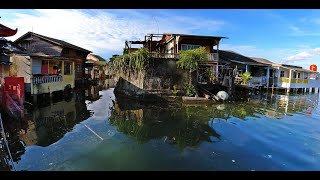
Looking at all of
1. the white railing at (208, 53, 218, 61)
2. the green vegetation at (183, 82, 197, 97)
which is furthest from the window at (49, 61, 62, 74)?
the white railing at (208, 53, 218, 61)

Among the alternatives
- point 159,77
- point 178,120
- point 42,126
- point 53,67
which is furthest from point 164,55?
point 42,126

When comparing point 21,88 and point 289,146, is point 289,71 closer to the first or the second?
point 289,146

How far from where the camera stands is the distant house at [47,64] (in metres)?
15.1

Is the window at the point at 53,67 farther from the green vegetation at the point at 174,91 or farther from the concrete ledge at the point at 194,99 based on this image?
the concrete ledge at the point at 194,99

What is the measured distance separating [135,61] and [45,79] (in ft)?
23.3

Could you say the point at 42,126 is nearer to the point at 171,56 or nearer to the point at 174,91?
the point at 174,91

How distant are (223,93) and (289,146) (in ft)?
35.6

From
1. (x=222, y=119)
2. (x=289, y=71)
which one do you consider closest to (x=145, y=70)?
(x=222, y=119)

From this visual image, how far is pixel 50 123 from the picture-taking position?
36.5 ft

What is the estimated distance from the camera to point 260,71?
101 feet

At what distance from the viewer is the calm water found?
6754mm

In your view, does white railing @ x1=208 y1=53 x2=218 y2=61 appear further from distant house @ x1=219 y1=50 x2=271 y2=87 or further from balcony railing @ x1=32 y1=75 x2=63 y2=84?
balcony railing @ x1=32 y1=75 x2=63 y2=84

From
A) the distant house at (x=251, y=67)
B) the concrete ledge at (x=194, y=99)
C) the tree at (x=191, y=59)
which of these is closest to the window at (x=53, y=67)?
the tree at (x=191, y=59)

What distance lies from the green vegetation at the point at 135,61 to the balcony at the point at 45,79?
5513mm
